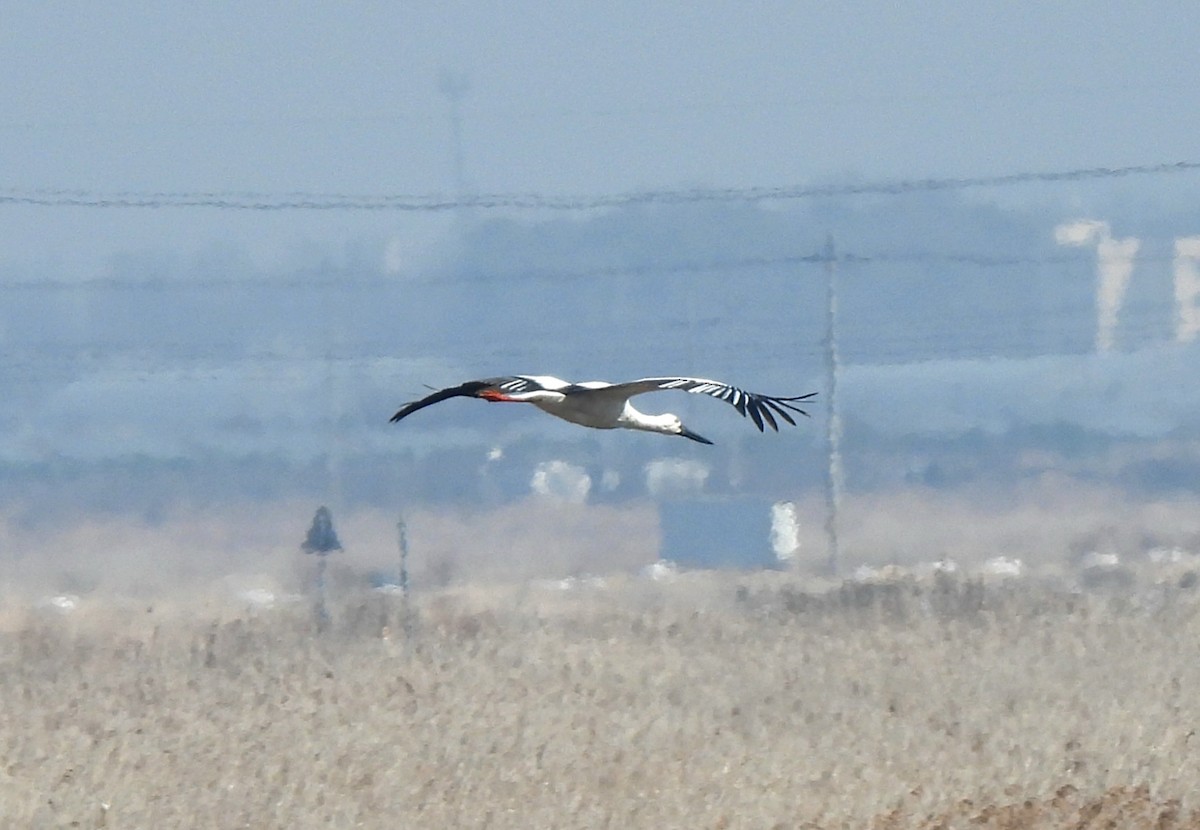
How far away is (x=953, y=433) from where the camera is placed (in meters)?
68.5

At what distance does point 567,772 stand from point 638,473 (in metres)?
59.6

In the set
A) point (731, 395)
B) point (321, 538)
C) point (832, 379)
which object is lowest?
point (321, 538)

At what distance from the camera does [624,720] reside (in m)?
17.7

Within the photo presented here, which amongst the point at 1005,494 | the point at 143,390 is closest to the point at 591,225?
the point at 143,390

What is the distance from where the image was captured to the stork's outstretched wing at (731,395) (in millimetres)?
11969

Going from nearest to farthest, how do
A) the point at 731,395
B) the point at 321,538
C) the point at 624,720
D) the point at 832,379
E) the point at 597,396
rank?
the point at 731,395 → the point at 597,396 → the point at 624,720 → the point at 321,538 → the point at 832,379

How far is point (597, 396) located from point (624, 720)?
16.4 ft

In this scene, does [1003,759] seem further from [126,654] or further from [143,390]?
[143,390]

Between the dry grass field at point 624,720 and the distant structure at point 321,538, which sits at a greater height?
the distant structure at point 321,538

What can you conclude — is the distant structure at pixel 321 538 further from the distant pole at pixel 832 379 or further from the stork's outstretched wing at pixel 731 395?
the stork's outstretched wing at pixel 731 395

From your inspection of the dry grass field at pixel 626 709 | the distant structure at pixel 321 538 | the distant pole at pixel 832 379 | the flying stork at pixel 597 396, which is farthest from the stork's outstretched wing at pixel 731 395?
the distant pole at pixel 832 379

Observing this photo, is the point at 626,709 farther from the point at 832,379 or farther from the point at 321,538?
the point at 832,379

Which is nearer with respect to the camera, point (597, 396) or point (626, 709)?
point (597, 396)

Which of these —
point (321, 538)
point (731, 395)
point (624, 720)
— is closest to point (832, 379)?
point (321, 538)
